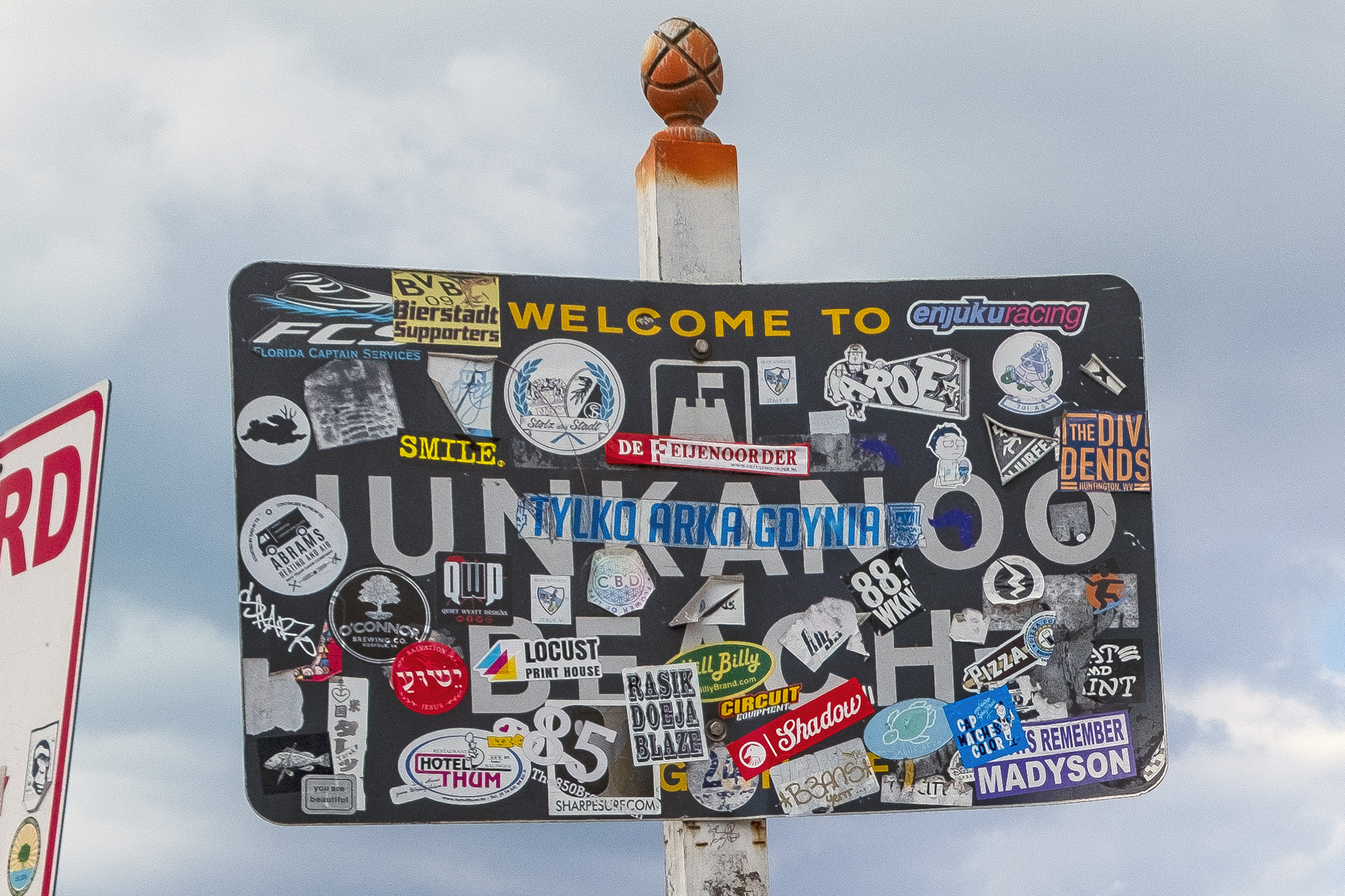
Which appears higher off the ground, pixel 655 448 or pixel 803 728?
pixel 655 448

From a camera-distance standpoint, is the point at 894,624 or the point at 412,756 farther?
the point at 894,624

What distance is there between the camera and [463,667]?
484 cm

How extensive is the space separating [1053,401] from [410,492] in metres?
2.15

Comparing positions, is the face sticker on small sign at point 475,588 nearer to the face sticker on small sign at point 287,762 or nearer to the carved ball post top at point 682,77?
the face sticker on small sign at point 287,762

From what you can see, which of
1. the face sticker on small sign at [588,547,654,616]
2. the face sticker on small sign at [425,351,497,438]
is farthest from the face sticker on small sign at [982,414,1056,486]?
the face sticker on small sign at [425,351,497,438]

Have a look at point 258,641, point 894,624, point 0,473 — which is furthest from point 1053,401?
point 0,473

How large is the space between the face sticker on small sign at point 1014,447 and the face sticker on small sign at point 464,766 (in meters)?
1.79

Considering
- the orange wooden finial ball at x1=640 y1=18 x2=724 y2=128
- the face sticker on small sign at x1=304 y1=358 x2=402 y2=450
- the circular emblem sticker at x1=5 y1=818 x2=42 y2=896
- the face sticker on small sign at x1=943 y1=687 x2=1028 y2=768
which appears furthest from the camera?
the orange wooden finial ball at x1=640 y1=18 x2=724 y2=128

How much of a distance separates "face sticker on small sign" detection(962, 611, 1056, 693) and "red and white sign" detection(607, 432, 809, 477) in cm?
84

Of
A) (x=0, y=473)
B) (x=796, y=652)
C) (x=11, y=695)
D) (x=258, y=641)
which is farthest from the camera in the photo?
(x=796, y=652)

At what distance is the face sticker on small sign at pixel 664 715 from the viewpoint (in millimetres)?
4902

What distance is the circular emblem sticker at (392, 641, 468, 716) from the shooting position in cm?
478

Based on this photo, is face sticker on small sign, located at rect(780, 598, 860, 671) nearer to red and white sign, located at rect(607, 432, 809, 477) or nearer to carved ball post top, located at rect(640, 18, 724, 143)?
red and white sign, located at rect(607, 432, 809, 477)

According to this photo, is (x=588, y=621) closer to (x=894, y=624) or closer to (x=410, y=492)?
(x=410, y=492)
